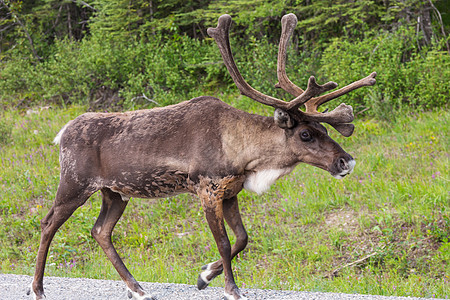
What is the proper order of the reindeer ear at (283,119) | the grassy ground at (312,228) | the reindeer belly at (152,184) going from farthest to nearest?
the grassy ground at (312,228) → the reindeer belly at (152,184) → the reindeer ear at (283,119)

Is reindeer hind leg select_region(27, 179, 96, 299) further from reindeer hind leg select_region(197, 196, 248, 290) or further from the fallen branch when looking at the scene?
the fallen branch

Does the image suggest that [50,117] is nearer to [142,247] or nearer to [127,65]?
[127,65]

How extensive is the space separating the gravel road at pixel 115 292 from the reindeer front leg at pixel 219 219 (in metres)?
0.35

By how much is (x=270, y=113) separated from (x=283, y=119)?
7.12 m

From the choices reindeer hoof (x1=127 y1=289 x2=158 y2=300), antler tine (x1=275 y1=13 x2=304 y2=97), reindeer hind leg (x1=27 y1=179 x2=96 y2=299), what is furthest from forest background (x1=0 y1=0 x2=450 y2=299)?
antler tine (x1=275 y1=13 x2=304 y2=97)

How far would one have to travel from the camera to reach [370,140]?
10820 mm

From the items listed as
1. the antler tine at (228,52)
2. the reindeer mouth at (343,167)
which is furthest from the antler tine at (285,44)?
the reindeer mouth at (343,167)

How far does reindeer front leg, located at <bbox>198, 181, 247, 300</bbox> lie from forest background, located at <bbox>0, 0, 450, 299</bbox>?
5.13ft

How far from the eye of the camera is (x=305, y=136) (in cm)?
512

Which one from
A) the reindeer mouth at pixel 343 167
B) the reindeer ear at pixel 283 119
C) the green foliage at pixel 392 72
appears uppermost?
the reindeer ear at pixel 283 119

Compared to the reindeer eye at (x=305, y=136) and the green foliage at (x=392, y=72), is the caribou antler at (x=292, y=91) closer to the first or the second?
the reindeer eye at (x=305, y=136)

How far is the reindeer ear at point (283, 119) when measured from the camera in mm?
5059

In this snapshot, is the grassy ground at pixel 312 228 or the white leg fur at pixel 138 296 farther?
the grassy ground at pixel 312 228

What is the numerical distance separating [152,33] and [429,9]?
24.2ft
